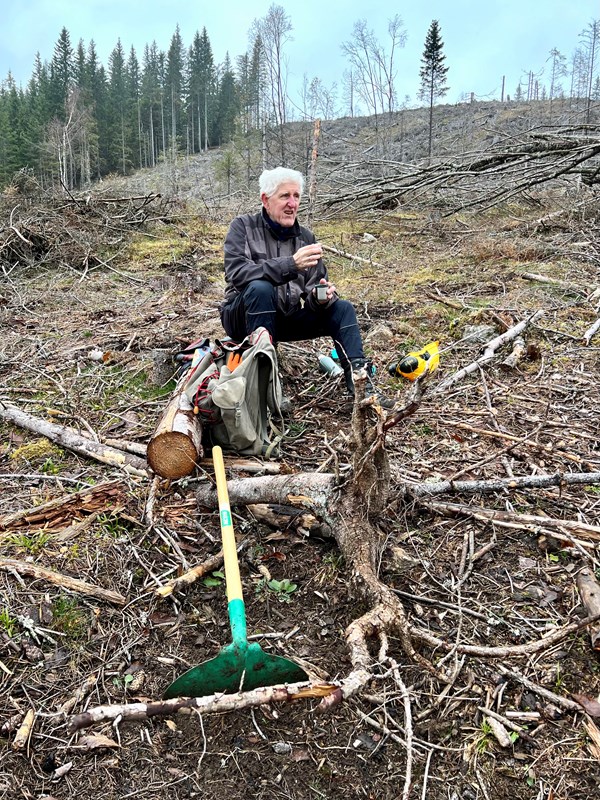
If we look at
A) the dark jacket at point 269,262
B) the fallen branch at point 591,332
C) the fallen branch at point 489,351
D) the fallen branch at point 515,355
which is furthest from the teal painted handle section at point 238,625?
the fallen branch at point 591,332

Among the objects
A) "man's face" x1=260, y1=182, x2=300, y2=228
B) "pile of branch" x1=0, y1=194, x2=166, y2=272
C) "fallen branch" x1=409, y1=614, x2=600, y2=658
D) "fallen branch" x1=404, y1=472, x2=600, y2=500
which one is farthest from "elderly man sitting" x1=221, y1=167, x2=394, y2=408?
"pile of branch" x1=0, y1=194, x2=166, y2=272

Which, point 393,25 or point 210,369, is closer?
point 210,369

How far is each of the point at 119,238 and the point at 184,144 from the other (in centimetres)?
5021

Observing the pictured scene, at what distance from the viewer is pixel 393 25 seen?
31.3 m

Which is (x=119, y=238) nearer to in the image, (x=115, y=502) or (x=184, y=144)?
(x=115, y=502)

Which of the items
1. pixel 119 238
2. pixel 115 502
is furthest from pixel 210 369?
pixel 119 238

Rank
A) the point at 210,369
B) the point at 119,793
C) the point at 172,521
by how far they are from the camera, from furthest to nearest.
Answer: the point at 210,369, the point at 172,521, the point at 119,793

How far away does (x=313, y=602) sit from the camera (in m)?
1.88

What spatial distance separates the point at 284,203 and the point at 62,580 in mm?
2471

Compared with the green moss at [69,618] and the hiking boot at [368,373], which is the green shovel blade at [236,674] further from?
the hiking boot at [368,373]

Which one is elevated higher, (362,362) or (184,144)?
(184,144)

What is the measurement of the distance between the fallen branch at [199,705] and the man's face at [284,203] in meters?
2.74

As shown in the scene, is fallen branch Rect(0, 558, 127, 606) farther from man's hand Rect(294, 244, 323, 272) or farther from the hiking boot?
man's hand Rect(294, 244, 323, 272)

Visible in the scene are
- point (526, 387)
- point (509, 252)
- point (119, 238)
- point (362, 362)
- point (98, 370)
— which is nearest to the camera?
point (362, 362)
